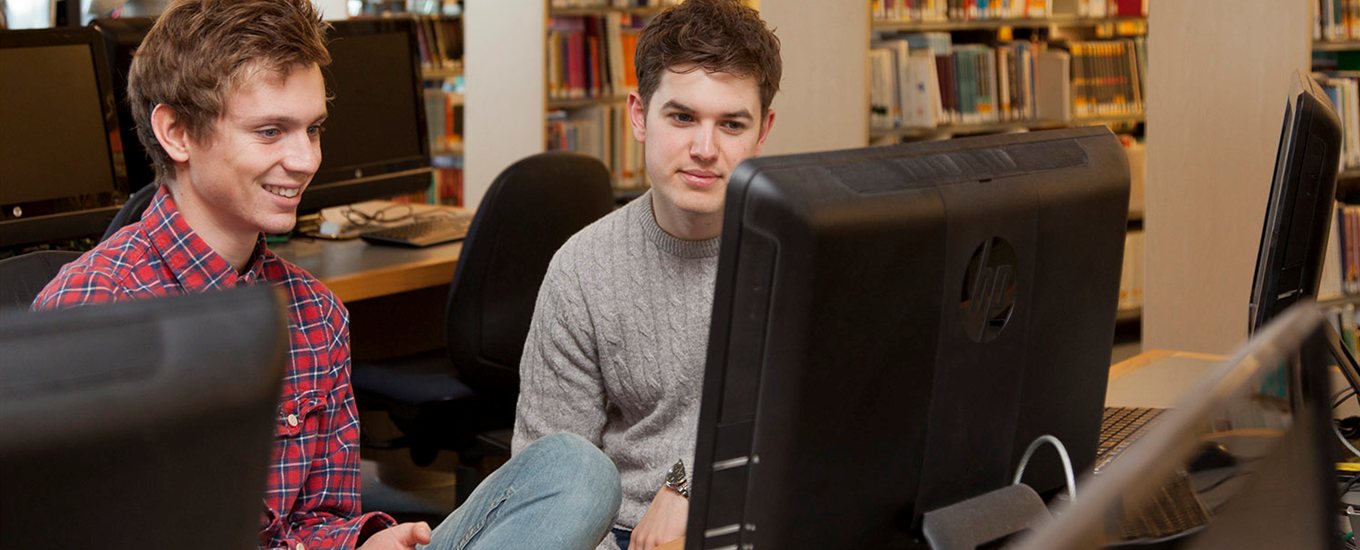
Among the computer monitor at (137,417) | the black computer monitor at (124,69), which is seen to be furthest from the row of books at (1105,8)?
the computer monitor at (137,417)

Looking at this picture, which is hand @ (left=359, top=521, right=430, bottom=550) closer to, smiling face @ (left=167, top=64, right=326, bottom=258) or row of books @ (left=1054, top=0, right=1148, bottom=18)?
smiling face @ (left=167, top=64, right=326, bottom=258)

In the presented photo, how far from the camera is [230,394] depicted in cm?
62

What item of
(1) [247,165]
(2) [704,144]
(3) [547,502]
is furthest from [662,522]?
(1) [247,165]

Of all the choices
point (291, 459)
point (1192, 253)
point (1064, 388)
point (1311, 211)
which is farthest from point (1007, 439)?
point (1192, 253)

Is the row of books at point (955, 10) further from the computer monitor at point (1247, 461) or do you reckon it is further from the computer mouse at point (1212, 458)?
the computer mouse at point (1212, 458)

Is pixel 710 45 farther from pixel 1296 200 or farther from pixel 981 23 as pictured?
pixel 981 23

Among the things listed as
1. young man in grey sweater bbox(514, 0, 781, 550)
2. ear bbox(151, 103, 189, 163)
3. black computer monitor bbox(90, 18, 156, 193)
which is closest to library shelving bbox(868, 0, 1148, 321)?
black computer monitor bbox(90, 18, 156, 193)

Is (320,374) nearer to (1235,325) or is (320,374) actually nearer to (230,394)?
(230,394)

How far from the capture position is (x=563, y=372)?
180 cm

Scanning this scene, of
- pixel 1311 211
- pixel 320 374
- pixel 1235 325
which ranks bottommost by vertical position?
pixel 1235 325

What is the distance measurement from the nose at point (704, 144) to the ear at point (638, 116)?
0.34ft

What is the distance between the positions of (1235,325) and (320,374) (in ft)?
9.48

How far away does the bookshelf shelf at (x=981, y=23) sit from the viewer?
4.91m

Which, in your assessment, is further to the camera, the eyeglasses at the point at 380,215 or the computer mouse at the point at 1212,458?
the eyeglasses at the point at 380,215
